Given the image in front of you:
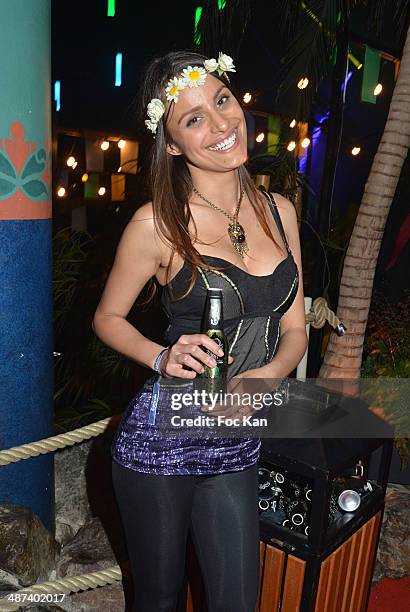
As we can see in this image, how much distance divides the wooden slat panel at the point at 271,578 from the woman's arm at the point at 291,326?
0.79 meters

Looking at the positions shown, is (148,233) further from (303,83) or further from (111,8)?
(111,8)

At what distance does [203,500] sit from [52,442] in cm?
105

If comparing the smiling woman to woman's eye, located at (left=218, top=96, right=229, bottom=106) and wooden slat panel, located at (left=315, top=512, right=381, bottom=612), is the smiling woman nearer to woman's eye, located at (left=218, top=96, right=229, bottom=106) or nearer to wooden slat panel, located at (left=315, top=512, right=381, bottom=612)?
woman's eye, located at (left=218, top=96, right=229, bottom=106)

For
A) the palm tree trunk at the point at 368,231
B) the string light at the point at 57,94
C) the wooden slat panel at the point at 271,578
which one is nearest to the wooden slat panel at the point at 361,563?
the wooden slat panel at the point at 271,578

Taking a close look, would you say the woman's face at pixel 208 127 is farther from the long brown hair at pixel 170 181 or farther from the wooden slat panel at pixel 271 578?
the wooden slat panel at pixel 271 578

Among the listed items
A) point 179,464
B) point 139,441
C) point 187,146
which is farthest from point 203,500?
point 187,146

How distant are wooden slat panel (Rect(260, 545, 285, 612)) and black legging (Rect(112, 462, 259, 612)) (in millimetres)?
289

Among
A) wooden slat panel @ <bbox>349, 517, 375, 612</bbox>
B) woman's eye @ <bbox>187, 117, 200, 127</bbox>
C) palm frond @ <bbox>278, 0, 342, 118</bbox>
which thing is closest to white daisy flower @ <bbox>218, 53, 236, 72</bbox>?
woman's eye @ <bbox>187, 117, 200, 127</bbox>

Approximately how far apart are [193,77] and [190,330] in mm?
854

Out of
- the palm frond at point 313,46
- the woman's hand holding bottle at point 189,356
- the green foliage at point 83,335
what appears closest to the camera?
the woman's hand holding bottle at point 189,356

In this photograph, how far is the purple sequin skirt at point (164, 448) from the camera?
178 centimetres

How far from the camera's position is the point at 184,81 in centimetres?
187

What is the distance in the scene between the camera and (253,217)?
6.88 feet

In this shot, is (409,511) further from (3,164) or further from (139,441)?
(3,164)
